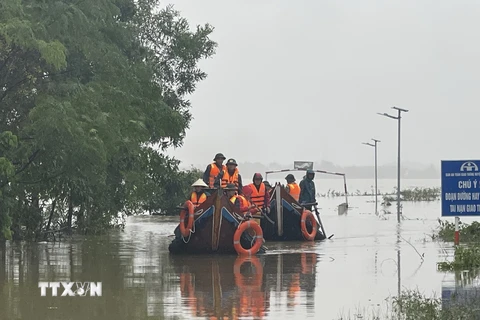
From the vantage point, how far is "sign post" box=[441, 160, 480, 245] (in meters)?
17.0

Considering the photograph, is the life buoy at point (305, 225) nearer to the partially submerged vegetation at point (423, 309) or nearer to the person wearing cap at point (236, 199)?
the person wearing cap at point (236, 199)

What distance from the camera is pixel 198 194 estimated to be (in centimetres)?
2116

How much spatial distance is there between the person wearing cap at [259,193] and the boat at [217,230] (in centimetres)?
392

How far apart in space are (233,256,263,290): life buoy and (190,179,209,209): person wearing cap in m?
1.88

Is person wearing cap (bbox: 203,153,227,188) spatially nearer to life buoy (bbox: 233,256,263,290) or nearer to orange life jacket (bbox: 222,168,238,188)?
orange life jacket (bbox: 222,168,238,188)

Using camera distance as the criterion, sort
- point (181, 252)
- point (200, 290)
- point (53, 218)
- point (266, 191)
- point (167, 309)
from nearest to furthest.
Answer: point (167, 309) → point (200, 290) → point (181, 252) → point (266, 191) → point (53, 218)

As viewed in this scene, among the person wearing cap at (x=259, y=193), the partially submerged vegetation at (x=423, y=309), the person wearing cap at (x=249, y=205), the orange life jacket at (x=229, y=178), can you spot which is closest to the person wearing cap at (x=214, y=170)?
the orange life jacket at (x=229, y=178)

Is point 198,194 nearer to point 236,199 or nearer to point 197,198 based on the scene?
point 197,198

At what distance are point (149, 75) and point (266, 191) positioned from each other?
425 centimetres

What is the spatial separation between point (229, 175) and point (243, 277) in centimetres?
555

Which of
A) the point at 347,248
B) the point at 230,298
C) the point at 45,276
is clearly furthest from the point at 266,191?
the point at 230,298

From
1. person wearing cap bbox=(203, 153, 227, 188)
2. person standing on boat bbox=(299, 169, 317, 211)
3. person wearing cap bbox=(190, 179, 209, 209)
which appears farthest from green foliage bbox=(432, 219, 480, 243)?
person wearing cap bbox=(190, 179, 209, 209)

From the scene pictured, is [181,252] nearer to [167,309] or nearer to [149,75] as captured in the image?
[149,75]

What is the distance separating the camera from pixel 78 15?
801 inches
